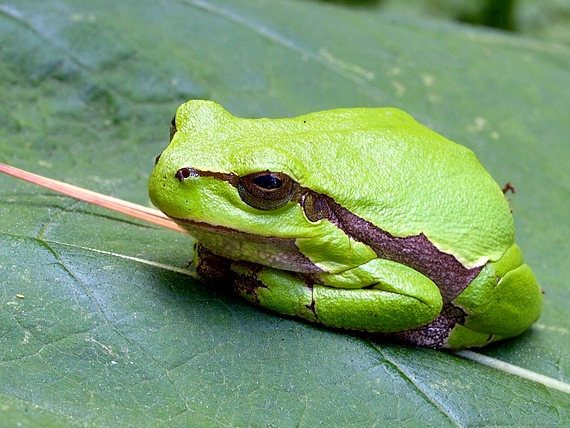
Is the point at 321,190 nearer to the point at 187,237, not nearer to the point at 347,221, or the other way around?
the point at 347,221

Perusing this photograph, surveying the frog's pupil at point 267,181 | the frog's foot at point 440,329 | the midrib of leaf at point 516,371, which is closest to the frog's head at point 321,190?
the frog's pupil at point 267,181

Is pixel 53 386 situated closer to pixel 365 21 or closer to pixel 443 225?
pixel 443 225

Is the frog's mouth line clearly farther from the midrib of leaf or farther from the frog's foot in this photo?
the midrib of leaf

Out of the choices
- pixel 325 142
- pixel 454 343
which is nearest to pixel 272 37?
pixel 325 142

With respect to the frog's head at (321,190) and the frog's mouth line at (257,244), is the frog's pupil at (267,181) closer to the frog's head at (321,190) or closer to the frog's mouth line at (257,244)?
the frog's head at (321,190)

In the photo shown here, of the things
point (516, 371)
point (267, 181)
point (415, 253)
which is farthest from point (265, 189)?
point (516, 371)
